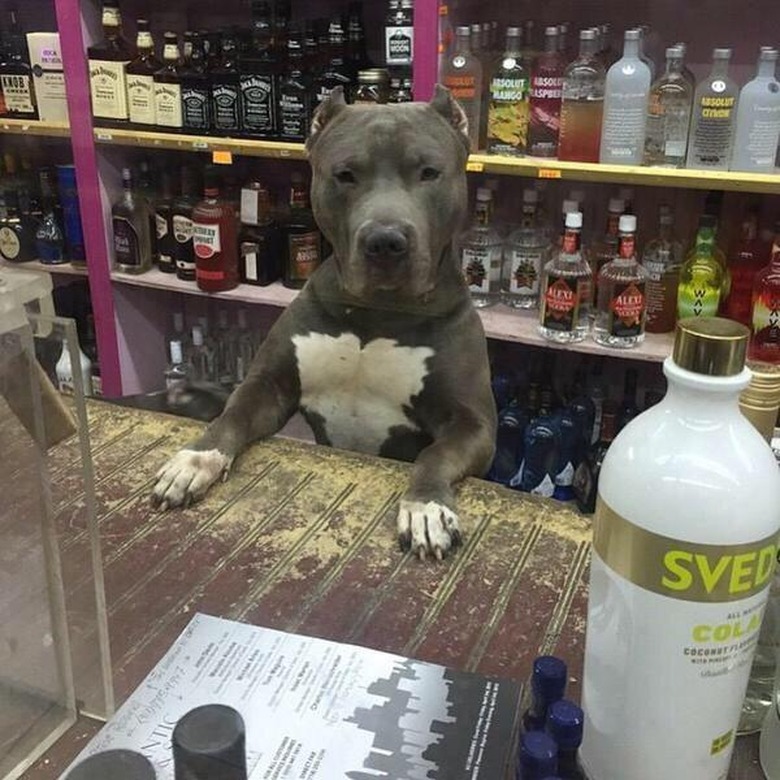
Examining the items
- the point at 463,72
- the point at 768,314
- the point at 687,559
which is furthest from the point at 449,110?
the point at 687,559

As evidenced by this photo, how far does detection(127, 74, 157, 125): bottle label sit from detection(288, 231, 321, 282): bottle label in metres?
0.52

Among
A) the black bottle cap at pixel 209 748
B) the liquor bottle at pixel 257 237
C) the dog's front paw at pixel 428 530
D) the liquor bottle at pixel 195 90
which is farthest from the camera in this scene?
the liquor bottle at pixel 257 237

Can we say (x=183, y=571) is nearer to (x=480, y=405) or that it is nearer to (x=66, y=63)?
(x=480, y=405)

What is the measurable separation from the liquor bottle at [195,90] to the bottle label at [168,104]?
0.01 m

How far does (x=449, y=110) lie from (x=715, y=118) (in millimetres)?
745

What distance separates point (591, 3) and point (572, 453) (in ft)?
3.78

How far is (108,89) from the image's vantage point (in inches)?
105

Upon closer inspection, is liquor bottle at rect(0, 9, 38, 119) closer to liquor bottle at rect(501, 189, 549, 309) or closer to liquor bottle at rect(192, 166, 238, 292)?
liquor bottle at rect(192, 166, 238, 292)

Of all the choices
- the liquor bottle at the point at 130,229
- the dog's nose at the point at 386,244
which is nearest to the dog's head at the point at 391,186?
the dog's nose at the point at 386,244

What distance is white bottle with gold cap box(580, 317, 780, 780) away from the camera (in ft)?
1.87

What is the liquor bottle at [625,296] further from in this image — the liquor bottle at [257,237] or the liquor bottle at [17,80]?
the liquor bottle at [17,80]

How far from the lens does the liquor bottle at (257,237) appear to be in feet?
8.83

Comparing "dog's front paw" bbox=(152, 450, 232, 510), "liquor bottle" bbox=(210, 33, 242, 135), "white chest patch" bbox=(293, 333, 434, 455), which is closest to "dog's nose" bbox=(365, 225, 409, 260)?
"white chest patch" bbox=(293, 333, 434, 455)

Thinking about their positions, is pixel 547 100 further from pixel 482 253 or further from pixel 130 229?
pixel 130 229
